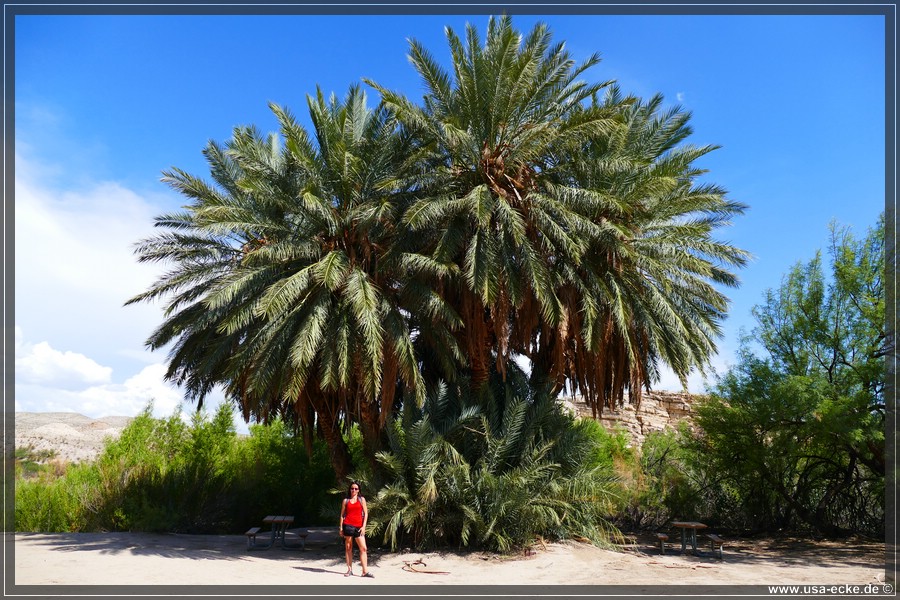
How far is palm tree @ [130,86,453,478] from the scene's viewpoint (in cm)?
1458

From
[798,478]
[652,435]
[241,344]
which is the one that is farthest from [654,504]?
[241,344]

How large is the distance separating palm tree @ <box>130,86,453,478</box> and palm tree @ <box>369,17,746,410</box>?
1.19 m

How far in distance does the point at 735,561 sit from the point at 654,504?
7.53m

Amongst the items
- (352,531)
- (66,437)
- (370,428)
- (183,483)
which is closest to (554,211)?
(370,428)

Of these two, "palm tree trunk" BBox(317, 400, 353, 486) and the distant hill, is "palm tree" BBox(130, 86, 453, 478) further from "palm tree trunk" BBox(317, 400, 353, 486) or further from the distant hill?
the distant hill

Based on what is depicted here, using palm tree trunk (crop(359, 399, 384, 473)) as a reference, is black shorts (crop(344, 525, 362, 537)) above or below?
below

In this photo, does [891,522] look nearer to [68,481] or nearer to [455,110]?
[455,110]

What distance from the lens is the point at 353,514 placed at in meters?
12.7

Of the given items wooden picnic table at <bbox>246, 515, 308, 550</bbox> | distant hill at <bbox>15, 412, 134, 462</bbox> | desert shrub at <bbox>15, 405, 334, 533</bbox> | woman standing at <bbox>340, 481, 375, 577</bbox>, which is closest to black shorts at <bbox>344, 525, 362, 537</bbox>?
woman standing at <bbox>340, 481, 375, 577</bbox>

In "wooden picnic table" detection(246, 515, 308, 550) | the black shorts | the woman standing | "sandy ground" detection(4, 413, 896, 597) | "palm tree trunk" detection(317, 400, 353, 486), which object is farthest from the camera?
"palm tree trunk" detection(317, 400, 353, 486)

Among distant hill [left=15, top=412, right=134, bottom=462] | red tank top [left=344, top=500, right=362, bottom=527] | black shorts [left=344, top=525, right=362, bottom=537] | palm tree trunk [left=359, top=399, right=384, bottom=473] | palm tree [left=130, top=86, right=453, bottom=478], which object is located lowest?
distant hill [left=15, top=412, right=134, bottom=462]

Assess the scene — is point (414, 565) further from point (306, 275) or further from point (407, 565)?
point (306, 275)

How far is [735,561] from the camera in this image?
14.6m

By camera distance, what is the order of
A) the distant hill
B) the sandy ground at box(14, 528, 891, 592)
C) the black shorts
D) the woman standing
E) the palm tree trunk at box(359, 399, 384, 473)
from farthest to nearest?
the distant hill, the palm tree trunk at box(359, 399, 384, 473), the black shorts, the woman standing, the sandy ground at box(14, 528, 891, 592)
